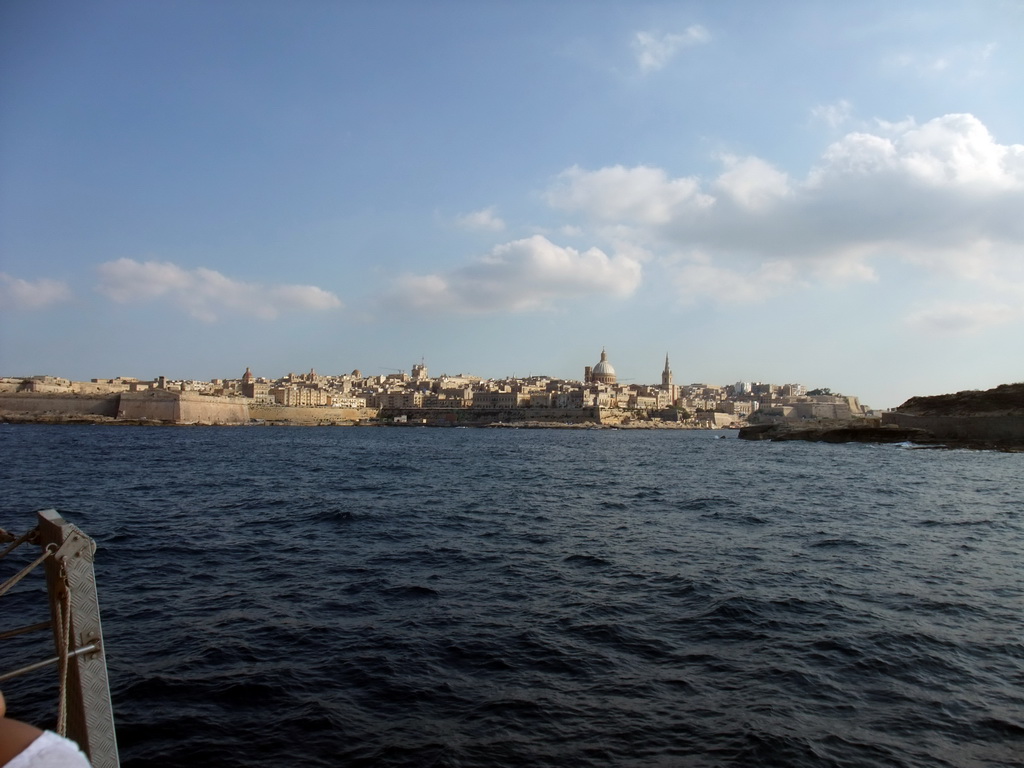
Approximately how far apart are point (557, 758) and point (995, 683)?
4.30 metres

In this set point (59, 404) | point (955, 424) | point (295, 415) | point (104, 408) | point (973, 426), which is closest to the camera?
point (973, 426)

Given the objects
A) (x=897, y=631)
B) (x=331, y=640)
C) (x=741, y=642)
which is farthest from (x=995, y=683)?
(x=331, y=640)

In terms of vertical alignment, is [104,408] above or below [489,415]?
above

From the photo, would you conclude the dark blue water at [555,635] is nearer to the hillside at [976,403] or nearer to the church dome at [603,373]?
the hillside at [976,403]

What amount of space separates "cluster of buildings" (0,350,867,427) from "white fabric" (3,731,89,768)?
110 meters

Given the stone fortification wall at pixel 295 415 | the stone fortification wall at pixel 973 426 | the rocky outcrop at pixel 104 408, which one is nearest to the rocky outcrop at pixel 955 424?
the stone fortification wall at pixel 973 426

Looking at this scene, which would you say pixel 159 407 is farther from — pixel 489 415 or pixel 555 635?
pixel 555 635

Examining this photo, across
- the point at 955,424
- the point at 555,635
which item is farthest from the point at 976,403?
the point at 555,635

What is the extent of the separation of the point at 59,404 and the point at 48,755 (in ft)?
318

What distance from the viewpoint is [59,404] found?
84188mm

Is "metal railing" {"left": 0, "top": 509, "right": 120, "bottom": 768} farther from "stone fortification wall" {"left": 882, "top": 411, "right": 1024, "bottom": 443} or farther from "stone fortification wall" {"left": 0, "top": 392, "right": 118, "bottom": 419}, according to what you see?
"stone fortification wall" {"left": 0, "top": 392, "right": 118, "bottom": 419}

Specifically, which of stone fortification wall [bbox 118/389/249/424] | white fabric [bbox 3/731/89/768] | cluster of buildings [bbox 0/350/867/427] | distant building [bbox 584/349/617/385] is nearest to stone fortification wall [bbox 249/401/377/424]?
cluster of buildings [bbox 0/350/867/427]

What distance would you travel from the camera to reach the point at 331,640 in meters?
7.54

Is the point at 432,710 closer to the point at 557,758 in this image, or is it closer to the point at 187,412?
the point at 557,758
